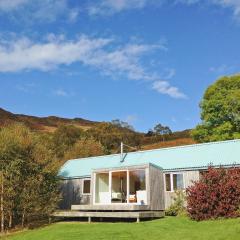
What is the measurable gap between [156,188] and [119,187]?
385cm

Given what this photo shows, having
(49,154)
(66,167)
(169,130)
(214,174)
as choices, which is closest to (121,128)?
(169,130)

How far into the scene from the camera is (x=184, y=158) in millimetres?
29141

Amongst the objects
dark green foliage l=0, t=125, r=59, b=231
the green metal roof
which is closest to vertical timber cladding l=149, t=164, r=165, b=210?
the green metal roof

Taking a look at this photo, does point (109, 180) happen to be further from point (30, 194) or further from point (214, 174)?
point (214, 174)

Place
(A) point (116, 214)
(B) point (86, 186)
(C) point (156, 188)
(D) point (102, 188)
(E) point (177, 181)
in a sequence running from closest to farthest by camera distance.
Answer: (A) point (116, 214) → (C) point (156, 188) → (E) point (177, 181) → (D) point (102, 188) → (B) point (86, 186)

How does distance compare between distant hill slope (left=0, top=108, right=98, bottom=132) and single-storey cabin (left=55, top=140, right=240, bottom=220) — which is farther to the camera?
distant hill slope (left=0, top=108, right=98, bottom=132)

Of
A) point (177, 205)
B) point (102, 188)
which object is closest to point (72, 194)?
point (102, 188)

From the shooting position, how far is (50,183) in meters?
29.3

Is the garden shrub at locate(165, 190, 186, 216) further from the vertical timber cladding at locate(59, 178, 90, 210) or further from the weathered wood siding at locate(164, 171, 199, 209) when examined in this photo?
the vertical timber cladding at locate(59, 178, 90, 210)

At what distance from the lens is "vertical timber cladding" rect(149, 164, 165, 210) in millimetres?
27000

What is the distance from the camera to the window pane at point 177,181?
28078 mm

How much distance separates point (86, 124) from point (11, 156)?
114426 mm

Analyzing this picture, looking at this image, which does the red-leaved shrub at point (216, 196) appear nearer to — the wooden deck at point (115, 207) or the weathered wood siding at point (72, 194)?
the wooden deck at point (115, 207)

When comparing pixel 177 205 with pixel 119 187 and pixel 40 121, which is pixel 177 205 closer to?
pixel 119 187
